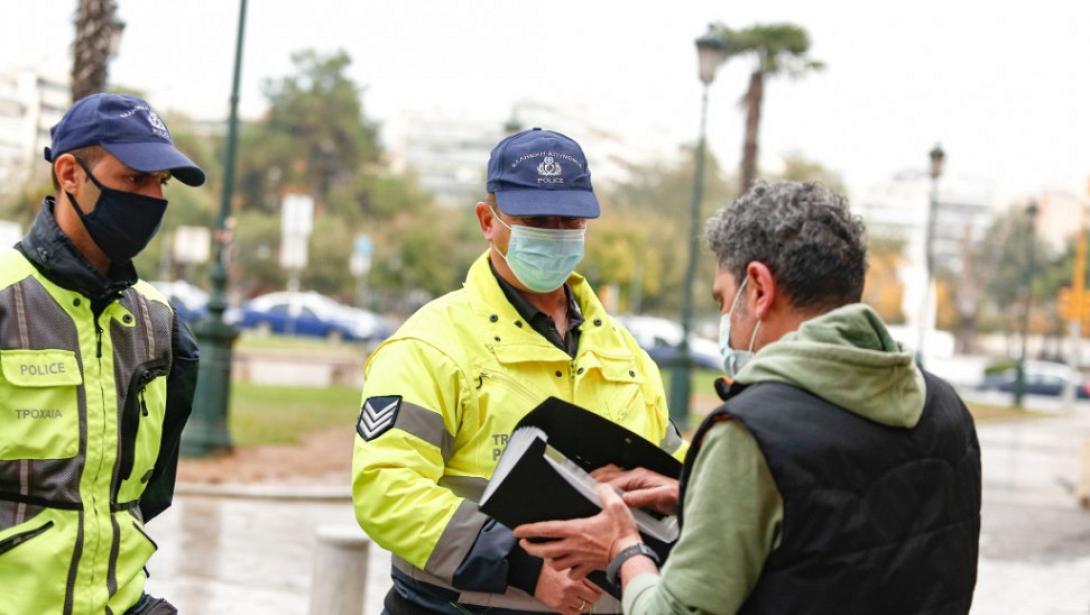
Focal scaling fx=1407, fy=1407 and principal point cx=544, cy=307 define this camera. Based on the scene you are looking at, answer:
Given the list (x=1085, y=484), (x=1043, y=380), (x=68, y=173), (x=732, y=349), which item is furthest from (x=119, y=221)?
(x=1043, y=380)

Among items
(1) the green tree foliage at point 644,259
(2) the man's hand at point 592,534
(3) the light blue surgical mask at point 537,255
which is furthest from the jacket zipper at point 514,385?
(1) the green tree foliage at point 644,259

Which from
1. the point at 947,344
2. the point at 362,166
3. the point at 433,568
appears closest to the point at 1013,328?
the point at 947,344

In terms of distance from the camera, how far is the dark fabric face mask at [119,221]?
123 inches

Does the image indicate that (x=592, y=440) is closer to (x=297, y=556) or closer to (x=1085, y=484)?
(x=297, y=556)

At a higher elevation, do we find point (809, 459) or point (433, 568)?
point (809, 459)

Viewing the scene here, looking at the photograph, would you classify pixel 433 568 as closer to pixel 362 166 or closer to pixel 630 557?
→ pixel 630 557

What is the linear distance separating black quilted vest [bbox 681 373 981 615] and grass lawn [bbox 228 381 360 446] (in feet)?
45.8

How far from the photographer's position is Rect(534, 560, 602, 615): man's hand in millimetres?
2854

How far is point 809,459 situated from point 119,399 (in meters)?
1.55

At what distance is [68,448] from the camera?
9.48ft

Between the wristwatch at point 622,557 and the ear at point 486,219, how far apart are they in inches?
41.3

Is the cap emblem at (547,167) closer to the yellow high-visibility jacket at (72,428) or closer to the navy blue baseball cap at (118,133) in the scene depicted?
the navy blue baseball cap at (118,133)

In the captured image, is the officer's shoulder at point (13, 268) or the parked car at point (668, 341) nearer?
the officer's shoulder at point (13, 268)

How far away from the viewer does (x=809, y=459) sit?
7.48 feet
